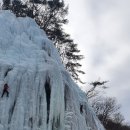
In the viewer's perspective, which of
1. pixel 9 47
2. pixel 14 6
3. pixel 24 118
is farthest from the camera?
pixel 14 6

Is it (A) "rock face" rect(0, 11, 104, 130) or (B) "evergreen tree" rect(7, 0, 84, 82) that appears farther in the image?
(B) "evergreen tree" rect(7, 0, 84, 82)

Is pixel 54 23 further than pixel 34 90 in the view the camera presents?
Yes

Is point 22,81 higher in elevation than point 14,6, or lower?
lower

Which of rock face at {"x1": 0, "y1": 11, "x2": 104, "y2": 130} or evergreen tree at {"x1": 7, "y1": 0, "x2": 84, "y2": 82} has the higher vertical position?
evergreen tree at {"x1": 7, "y1": 0, "x2": 84, "y2": 82}

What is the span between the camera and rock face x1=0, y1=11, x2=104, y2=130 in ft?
55.7

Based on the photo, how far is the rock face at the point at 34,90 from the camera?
1697cm

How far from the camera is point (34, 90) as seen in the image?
17.9 meters

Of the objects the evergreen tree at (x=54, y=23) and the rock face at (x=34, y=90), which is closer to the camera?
the rock face at (x=34, y=90)

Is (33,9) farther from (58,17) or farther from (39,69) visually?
(39,69)

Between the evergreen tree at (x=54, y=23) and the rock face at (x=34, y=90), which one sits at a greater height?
the evergreen tree at (x=54, y=23)

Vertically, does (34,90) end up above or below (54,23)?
below

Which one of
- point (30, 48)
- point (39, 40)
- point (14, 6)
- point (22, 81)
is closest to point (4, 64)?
point (22, 81)

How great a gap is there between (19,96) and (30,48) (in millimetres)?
4002

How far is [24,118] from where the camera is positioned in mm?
16797
